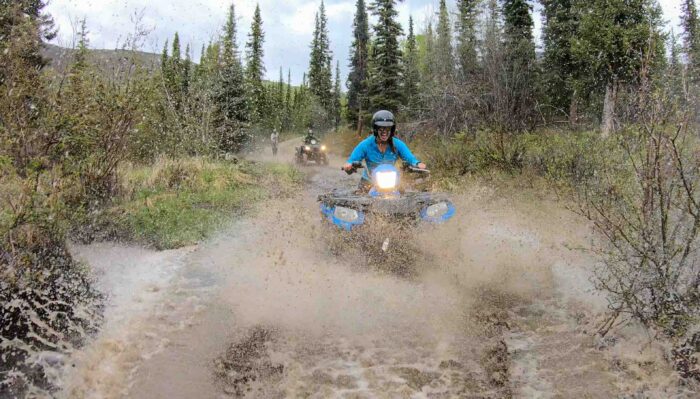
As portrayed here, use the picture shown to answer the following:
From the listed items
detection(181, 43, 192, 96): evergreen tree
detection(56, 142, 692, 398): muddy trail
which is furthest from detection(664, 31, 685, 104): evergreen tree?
detection(181, 43, 192, 96): evergreen tree

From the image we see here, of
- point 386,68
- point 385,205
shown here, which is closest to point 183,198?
point 385,205

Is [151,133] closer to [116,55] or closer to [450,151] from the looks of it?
[116,55]

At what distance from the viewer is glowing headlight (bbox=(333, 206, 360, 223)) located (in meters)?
6.50

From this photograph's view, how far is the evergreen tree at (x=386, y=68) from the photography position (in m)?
37.7

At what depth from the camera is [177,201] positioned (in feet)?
37.0

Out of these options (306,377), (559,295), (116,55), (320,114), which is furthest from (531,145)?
(320,114)

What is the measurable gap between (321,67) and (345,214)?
6878cm

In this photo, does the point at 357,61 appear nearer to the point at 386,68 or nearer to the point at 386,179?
the point at 386,68

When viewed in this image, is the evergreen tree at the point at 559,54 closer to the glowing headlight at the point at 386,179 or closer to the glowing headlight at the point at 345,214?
the glowing headlight at the point at 386,179

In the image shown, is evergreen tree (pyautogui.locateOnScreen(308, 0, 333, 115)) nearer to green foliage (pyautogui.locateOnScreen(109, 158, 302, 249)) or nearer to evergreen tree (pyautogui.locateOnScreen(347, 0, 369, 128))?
evergreen tree (pyautogui.locateOnScreen(347, 0, 369, 128))

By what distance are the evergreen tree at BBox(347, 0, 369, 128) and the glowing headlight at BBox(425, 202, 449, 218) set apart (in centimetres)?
4144

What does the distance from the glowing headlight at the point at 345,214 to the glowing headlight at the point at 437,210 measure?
0.98 metres

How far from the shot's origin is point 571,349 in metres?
4.32

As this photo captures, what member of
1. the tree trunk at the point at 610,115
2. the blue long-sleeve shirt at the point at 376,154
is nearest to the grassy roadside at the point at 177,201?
the blue long-sleeve shirt at the point at 376,154
